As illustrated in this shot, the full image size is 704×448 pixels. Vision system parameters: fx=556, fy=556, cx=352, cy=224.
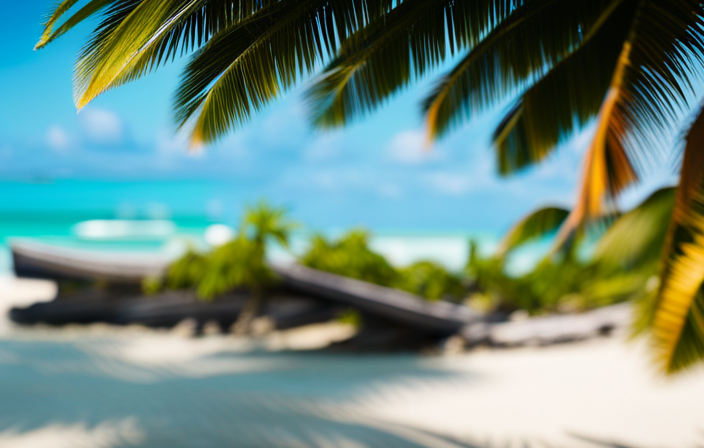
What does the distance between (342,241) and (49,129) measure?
4352 centimetres

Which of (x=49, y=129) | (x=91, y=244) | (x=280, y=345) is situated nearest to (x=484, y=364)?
(x=280, y=345)

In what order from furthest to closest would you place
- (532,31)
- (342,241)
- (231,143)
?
1. (231,143)
2. (342,241)
3. (532,31)

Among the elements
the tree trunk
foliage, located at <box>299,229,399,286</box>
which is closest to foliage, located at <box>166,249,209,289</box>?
the tree trunk

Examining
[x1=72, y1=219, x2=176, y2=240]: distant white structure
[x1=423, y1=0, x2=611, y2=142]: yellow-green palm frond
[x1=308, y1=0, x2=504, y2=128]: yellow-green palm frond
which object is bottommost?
[x1=72, y1=219, x2=176, y2=240]: distant white structure

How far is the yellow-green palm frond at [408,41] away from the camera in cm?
259

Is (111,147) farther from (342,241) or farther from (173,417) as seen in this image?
(173,417)

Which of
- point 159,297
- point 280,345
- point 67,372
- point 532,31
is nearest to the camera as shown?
point 532,31

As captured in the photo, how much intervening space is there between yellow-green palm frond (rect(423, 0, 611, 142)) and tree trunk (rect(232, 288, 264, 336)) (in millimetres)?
4412

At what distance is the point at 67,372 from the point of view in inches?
199

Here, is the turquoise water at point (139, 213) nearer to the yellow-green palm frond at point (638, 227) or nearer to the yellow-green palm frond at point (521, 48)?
the yellow-green palm frond at point (638, 227)

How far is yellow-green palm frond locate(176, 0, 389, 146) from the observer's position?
90.0 inches

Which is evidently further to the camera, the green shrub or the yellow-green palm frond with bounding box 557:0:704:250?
the green shrub

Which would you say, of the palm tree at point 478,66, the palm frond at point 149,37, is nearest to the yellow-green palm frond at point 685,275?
the palm tree at point 478,66

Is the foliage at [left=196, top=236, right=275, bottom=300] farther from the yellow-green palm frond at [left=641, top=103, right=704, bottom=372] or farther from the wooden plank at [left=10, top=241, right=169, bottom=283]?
the yellow-green palm frond at [left=641, top=103, right=704, bottom=372]
